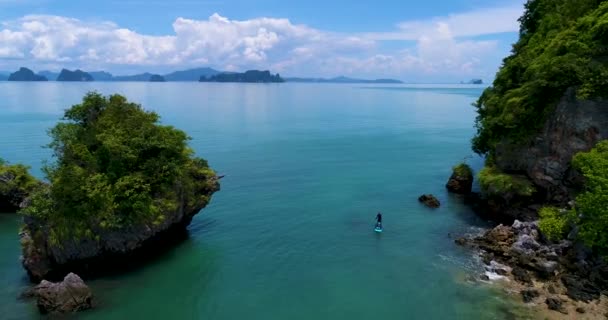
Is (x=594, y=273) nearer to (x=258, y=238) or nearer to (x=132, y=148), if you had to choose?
(x=258, y=238)

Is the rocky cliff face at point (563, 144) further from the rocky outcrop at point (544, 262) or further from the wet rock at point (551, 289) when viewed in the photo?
the wet rock at point (551, 289)

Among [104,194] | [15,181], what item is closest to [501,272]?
[104,194]

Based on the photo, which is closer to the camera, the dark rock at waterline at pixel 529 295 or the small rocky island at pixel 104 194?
the dark rock at waterline at pixel 529 295

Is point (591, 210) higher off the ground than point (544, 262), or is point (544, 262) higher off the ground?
point (591, 210)

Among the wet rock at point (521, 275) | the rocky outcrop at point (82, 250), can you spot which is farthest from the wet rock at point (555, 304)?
the rocky outcrop at point (82, 250)

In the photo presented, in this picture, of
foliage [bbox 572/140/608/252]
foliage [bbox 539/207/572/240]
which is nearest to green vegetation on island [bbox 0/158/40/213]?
foliage [bbox 539/207/572/240]

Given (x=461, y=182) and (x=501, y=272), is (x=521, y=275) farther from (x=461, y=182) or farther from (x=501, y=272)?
(x=461, y=182)

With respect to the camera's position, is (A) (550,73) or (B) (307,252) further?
(A) (550,73)
